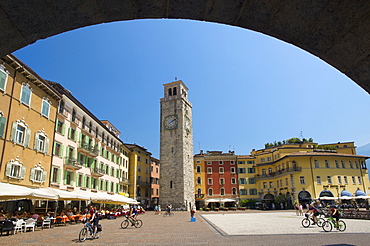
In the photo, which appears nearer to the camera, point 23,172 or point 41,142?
point 23,172

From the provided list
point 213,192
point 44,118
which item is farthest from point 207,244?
point 213,192

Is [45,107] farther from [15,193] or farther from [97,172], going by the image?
[97,172]

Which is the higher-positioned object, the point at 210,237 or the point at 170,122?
the point at 170,122

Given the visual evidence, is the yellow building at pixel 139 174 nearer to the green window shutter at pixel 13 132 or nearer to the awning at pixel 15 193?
the green window shutter at pixel 13 132

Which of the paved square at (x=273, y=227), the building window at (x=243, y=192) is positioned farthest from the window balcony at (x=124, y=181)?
the paved square at (x=273, y=227)

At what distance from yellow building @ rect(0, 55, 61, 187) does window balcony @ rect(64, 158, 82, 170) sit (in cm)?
290

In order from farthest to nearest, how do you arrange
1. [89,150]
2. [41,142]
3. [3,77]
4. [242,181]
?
[242,181], [89,150], [41,142], [3,77]

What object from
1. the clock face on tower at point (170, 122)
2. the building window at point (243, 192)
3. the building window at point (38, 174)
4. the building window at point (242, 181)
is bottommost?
the building window at point (243, 192)

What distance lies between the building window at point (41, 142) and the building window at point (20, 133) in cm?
120

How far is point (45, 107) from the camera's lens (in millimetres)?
24875

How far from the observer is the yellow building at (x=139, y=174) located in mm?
54409

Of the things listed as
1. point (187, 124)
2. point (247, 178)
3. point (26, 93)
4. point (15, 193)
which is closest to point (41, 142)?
point (26, 93)

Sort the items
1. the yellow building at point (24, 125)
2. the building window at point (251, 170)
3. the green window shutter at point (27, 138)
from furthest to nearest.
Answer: the building window at point (251, 170) < the green window shutter at point (27, 138) < the yellow building at point (24, 125)

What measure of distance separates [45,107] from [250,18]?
25.6 m
